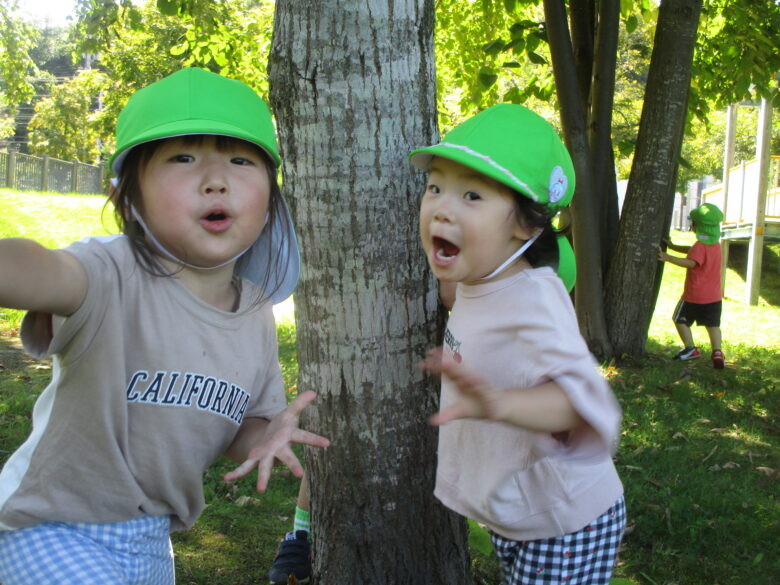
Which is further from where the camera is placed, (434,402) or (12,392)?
(12,392)

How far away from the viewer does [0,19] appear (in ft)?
57.9

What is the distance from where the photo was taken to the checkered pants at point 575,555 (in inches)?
93.9

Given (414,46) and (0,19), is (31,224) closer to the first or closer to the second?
(0,19)

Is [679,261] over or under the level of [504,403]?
over

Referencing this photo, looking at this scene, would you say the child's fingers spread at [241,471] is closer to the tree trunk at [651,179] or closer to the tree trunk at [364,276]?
the tree trunk at [364,276]

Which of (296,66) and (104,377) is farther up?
(296,66)

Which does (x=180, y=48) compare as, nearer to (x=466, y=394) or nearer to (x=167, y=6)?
(x=167, y=6)

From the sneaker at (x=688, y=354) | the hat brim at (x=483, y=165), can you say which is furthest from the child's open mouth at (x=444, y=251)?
the sneaker at (x=688, y=354)

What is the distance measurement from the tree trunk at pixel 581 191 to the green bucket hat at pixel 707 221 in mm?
2077

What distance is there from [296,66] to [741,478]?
3.70m

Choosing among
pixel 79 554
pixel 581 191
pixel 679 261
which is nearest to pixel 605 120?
pixel 581 191

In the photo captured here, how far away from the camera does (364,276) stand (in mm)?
2668

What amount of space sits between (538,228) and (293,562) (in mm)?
1708

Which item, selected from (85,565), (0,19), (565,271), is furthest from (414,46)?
(0,19)
